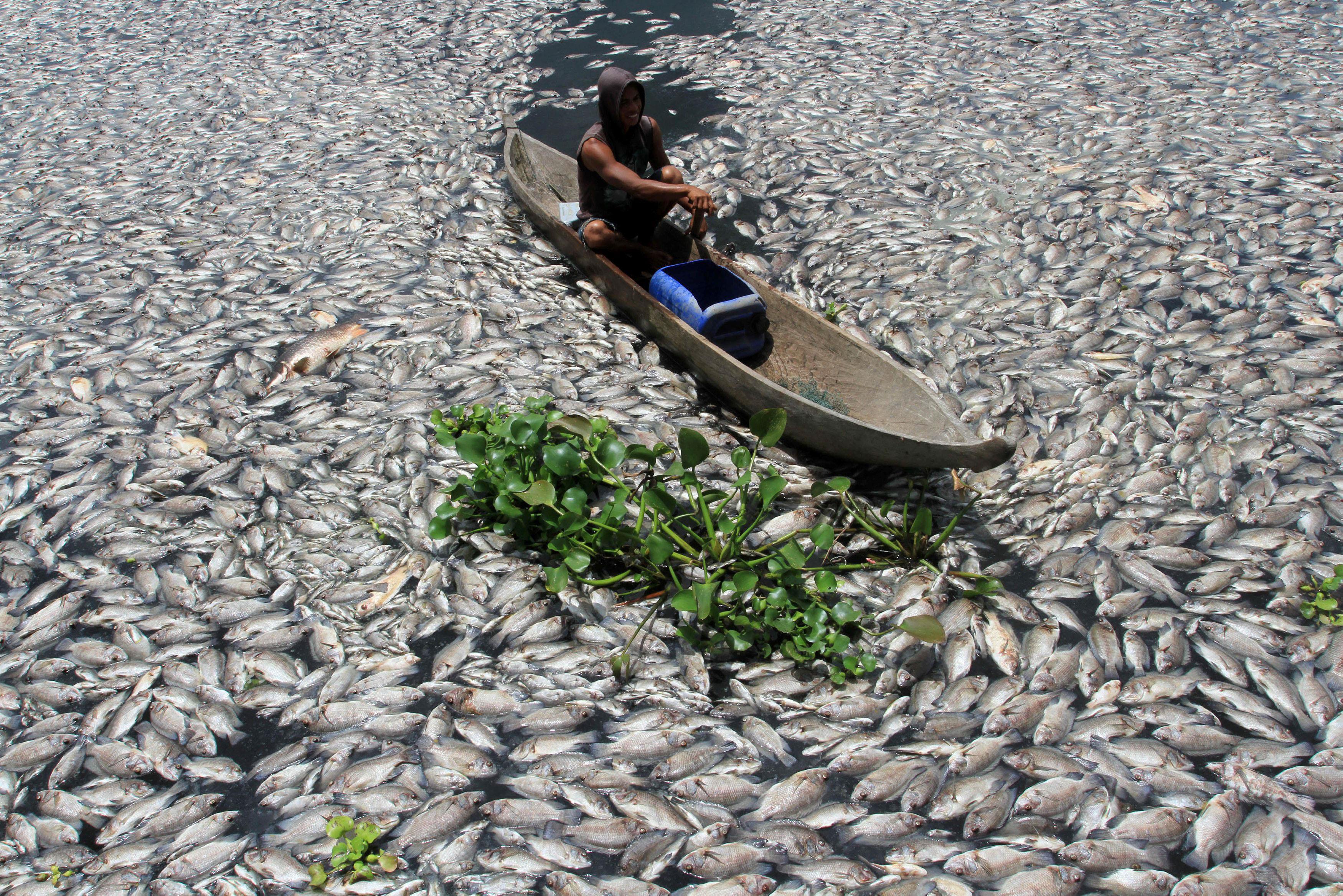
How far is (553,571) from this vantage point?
372 cm

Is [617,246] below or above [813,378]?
above

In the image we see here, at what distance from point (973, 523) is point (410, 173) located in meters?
6.15

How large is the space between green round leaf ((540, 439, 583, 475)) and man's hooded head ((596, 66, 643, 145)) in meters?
2.60

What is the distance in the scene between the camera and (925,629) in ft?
10.8

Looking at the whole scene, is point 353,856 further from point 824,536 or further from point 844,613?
point 824,536

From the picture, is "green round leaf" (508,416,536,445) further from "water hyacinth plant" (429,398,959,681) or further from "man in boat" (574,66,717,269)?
"man in boat" (574,66,717,269)

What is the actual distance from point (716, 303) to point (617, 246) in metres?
1.01

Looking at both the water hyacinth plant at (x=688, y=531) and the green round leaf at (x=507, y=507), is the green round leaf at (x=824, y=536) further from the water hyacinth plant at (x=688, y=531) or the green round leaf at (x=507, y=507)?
the green round leaf at (x=507, y=507)

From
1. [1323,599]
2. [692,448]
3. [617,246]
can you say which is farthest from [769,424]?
[1323,599]

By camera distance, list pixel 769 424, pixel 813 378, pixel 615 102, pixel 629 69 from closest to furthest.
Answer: pixel 769 424 → pixel 813 378 → pixel 615 102 → pixel 629 69

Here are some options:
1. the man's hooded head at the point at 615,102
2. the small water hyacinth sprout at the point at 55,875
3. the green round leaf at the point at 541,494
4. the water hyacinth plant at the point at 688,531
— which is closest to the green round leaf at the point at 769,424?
the water hyacinth plant at the point at 688,531

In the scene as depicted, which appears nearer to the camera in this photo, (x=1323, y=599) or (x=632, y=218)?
(x=1323, y=599)

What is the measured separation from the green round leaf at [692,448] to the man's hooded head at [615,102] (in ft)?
8.50

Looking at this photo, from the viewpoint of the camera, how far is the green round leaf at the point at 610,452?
4.05 m
